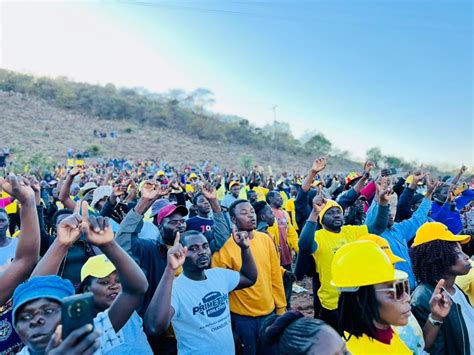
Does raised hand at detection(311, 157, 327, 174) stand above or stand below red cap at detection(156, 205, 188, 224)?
above

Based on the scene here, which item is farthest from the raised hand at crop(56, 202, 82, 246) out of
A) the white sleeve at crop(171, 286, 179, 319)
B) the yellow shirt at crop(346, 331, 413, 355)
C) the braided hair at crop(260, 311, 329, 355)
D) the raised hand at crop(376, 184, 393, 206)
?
the raised hand at crop(376, 184, 393, 206)

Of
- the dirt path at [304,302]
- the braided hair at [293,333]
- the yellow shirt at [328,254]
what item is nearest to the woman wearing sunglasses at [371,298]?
the braided hair at [293,333]

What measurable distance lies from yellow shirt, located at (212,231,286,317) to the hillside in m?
28.6

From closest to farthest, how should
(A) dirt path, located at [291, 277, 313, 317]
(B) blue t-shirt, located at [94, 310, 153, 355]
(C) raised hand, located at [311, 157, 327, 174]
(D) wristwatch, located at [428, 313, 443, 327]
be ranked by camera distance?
(B) blue t-shirt, located at [94, 310, 153, 355] < (D) wristwatch, located at [428, 313, 443, 327] < (C) raised hand, located at [311, 157, 327, 174] < (A) dirt path, located at [291, 277, 313, 317]

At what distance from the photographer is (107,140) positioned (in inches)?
1480

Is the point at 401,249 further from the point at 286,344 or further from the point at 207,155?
the point at 207,155

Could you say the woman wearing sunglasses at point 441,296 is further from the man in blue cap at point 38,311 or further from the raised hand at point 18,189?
the raised hand at point 18,189

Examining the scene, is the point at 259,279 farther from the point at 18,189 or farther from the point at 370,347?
the point at 18,189

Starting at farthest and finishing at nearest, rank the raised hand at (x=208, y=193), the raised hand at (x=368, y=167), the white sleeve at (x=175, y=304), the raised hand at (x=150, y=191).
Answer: the raised hand at (x=368, y=167)
the raised hand at (x=208, y=193)
the raised hand at (x=150, y=191)
the white sleeve at (x=175, y=304)

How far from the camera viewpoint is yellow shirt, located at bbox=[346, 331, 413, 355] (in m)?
1.93

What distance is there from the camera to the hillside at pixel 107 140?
33.6 metres

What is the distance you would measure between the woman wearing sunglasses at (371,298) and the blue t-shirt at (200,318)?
1085mm

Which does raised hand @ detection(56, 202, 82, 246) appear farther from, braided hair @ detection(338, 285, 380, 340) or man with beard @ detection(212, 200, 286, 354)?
man with beard @ detection(212, 200, 286, 354)

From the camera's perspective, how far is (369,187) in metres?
6.12
